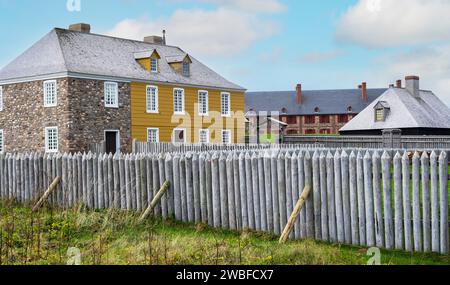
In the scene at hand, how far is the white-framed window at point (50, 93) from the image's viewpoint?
35.4 meters

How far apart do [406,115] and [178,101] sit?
67.6 feet

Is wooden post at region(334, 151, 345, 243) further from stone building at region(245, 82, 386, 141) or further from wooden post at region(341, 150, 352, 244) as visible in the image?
stone building at region(245, 82, 386, 141)

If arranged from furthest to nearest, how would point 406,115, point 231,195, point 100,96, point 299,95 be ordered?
point 299,95
point 406,115
point 100,96
point 231,195

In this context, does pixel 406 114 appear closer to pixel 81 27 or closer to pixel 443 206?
pixel 81 27

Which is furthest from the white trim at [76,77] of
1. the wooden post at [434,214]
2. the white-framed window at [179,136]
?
the wooden post at [434,214]

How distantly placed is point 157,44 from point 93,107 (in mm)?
12474

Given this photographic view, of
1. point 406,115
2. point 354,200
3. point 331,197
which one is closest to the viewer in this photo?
point 354,200

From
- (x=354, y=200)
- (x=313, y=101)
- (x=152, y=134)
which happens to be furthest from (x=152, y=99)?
(x=313, y=101)

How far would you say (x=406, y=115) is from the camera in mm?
Answer: 49906

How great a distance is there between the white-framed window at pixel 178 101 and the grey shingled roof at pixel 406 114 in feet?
61.1

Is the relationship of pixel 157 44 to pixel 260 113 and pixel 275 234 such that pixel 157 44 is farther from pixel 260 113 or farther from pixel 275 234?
pixel 260 113

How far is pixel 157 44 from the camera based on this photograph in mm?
46562

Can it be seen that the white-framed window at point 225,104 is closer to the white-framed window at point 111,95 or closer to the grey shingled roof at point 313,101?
the white-framed window at point 111,95
